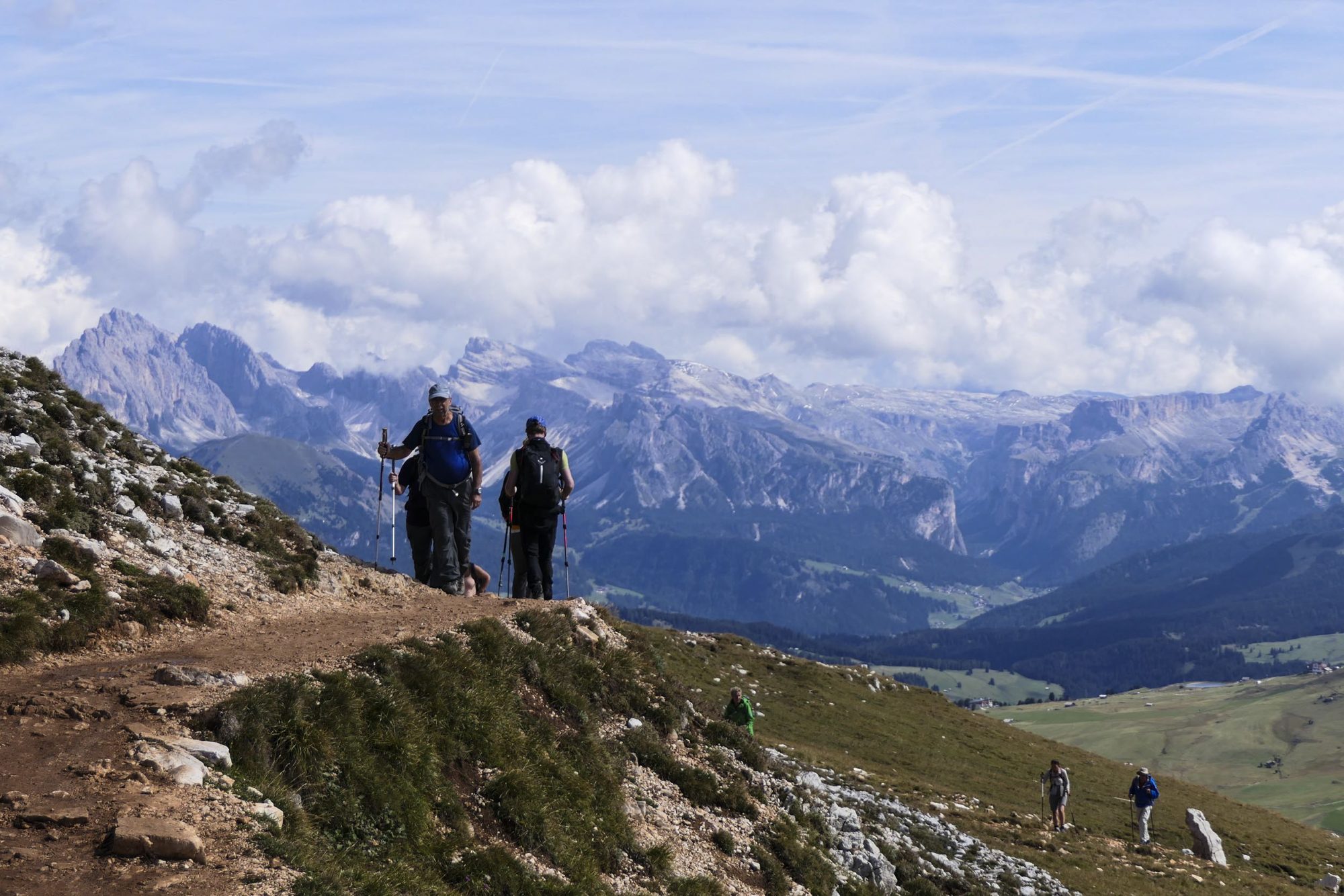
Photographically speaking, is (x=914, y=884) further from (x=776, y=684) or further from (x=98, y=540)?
Result: (x=776, y=684)

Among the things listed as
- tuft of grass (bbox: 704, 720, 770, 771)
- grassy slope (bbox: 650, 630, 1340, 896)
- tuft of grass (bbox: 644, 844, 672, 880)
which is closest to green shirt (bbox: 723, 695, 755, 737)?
grassy slope (bbox: 650, 630, 1340, 896)

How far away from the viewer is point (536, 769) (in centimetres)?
1830

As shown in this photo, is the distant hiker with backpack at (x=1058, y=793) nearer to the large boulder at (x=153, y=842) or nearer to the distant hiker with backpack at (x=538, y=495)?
the distant hiker with backpack at (x=538, y=495)

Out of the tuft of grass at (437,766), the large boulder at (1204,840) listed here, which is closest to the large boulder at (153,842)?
the tuft of grass at (437,766)

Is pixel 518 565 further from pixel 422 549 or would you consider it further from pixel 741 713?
pixel 741 713

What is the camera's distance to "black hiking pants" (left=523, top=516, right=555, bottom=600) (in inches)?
1077

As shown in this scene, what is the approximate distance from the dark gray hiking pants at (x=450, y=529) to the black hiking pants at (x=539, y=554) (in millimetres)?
1486

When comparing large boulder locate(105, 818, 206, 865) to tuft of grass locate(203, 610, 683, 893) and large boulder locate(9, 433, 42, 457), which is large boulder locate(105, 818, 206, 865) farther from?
large boulder locate(9, 433, 42, 457)

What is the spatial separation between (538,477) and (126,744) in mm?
13648

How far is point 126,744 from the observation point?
13414 millimetres

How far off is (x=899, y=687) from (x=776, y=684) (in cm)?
1762

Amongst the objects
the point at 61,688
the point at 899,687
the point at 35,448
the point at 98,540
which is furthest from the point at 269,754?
the point at 899,687

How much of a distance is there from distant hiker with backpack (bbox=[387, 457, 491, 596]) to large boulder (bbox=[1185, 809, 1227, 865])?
36.2 metres

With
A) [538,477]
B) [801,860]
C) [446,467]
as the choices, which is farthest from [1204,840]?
[446,467]
